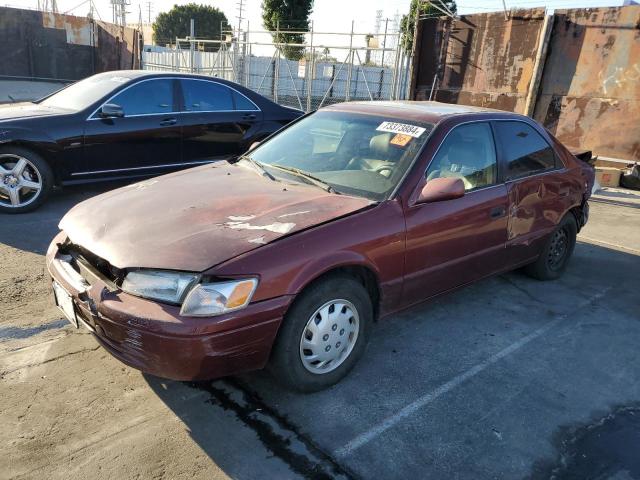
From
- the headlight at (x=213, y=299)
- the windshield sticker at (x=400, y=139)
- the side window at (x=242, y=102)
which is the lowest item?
the headlight at (x=213, y=299)

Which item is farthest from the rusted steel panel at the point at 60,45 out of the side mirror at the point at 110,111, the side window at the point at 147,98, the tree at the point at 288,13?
the tree at the point at 288,13

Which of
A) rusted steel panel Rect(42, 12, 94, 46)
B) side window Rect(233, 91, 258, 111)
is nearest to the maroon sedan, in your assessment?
side window Rect(233, 91, 258, 111)

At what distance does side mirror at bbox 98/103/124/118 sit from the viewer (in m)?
6.00

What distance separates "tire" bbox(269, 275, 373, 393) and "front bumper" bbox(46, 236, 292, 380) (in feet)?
0.34

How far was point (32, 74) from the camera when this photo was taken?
20.1 meters

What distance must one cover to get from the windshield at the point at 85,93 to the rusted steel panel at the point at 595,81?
23.8 ft

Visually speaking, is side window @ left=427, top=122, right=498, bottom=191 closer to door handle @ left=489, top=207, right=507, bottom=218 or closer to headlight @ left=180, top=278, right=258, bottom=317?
door handle @ left=489, top=207, right=507, bottom=218

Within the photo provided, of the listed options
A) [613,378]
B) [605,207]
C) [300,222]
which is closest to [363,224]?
[300,222]

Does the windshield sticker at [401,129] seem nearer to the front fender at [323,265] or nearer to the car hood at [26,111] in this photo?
the front fender at [323,265]

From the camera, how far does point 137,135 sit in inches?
249

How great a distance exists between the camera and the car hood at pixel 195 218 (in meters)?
2.59

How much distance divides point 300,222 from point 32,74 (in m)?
21.4

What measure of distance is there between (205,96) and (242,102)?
546mm

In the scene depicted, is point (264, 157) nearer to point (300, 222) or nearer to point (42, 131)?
point (300, 222)
